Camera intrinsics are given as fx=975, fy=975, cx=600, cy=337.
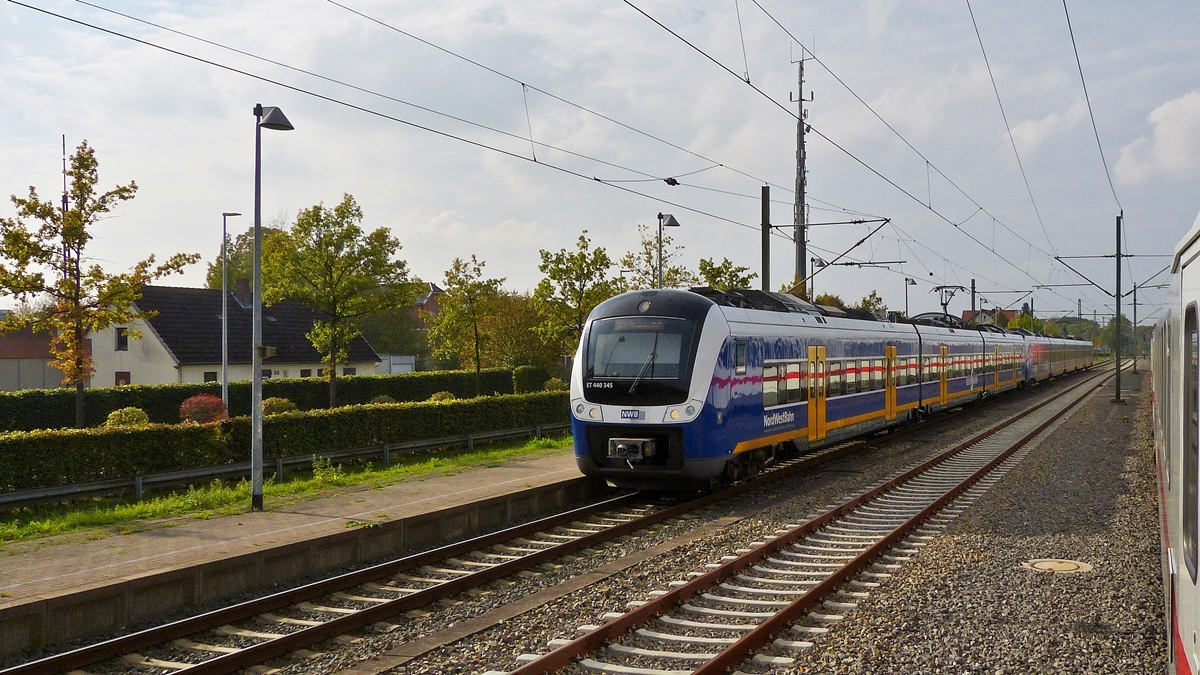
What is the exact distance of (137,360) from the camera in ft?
137

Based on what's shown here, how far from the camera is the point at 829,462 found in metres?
19.9

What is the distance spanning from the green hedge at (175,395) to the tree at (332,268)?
4.18 metres

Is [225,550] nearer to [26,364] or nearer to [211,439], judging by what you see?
[211,439]

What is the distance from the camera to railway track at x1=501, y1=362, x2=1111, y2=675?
7355mm

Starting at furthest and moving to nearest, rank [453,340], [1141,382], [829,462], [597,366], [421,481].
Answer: [1141,382]
[453,340]
[829,462]
[421,481]
[597,366]

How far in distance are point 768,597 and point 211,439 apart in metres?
12.7

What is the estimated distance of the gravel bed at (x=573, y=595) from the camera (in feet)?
24.7

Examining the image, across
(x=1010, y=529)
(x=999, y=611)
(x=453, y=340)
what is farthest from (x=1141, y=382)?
(x=999, y=611)

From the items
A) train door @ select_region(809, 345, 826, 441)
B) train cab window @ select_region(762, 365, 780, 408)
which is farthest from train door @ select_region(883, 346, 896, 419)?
train cab window @ select_region(762, 365, 780, 408)

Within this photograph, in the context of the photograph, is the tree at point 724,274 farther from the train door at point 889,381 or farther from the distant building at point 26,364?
the distant building at point 26,364

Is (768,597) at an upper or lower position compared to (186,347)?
lower

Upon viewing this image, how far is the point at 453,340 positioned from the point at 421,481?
21951 mm

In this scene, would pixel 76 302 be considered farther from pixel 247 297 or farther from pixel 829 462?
pixel 247 297

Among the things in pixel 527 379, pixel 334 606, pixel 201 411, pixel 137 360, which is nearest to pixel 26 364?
pixel 137 360
